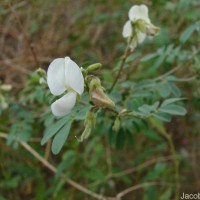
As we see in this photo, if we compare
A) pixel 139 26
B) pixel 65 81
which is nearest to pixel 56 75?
pixel 65 81

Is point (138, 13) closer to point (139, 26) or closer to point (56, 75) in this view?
point (139, 26)

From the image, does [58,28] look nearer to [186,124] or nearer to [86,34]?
[86,34]

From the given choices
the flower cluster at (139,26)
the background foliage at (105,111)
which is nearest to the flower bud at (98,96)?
the background foliage at (105,111)

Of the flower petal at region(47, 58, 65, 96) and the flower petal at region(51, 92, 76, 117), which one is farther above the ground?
the flower petal at region(47, 58, 65, 96)

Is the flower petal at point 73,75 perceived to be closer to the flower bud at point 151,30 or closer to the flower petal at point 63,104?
the flower petal at point 63,104

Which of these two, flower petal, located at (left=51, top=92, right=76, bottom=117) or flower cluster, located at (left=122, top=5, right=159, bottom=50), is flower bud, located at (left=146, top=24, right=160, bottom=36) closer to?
flower cluster, located at (left=122, top=5, right=159, bottom=50)

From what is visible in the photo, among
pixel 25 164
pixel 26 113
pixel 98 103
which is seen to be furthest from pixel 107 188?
pixel 98 103

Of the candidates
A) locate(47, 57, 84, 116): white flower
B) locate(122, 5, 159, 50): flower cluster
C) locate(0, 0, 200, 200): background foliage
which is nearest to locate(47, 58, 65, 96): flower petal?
locate(47, 57, 84, 116): white flower
